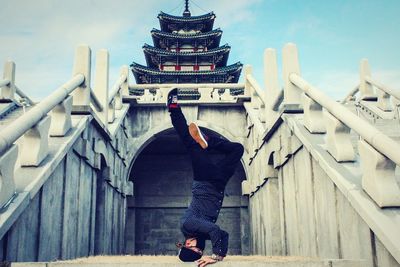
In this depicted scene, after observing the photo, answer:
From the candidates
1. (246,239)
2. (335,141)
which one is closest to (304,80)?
(335,141)

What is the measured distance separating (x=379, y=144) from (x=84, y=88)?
16.7ft

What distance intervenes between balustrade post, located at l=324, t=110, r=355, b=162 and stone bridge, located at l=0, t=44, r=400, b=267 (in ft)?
0.04

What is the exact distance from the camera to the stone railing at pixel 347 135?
4.43 m

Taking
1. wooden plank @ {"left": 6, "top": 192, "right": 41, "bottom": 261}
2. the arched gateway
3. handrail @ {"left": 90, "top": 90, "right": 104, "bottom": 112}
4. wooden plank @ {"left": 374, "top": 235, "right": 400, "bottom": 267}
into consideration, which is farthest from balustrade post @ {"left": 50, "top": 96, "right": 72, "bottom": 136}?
the arched gateway

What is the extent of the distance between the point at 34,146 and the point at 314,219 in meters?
3.63

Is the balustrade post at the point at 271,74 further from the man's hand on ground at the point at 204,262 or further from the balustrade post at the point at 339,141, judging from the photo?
the man's hand on ground at the point at 204,262

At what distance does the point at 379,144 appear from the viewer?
4430mm

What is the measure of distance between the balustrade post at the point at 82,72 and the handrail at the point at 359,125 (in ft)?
11.2

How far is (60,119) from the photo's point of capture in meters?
6.81

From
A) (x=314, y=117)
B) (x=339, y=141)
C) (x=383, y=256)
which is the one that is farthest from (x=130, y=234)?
(x=383, y=256)

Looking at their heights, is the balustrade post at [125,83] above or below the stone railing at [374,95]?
above

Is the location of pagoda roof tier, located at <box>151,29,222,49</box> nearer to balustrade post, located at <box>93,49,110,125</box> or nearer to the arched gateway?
the arched gateway

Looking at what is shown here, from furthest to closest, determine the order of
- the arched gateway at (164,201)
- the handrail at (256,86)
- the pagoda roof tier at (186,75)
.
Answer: the pagoda roof tier at (186,75)
the arched gateway at (164,201)
the handrail at (256,86)

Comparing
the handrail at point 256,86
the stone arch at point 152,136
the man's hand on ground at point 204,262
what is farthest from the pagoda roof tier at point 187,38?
the man's hand on ground at point 204,262
